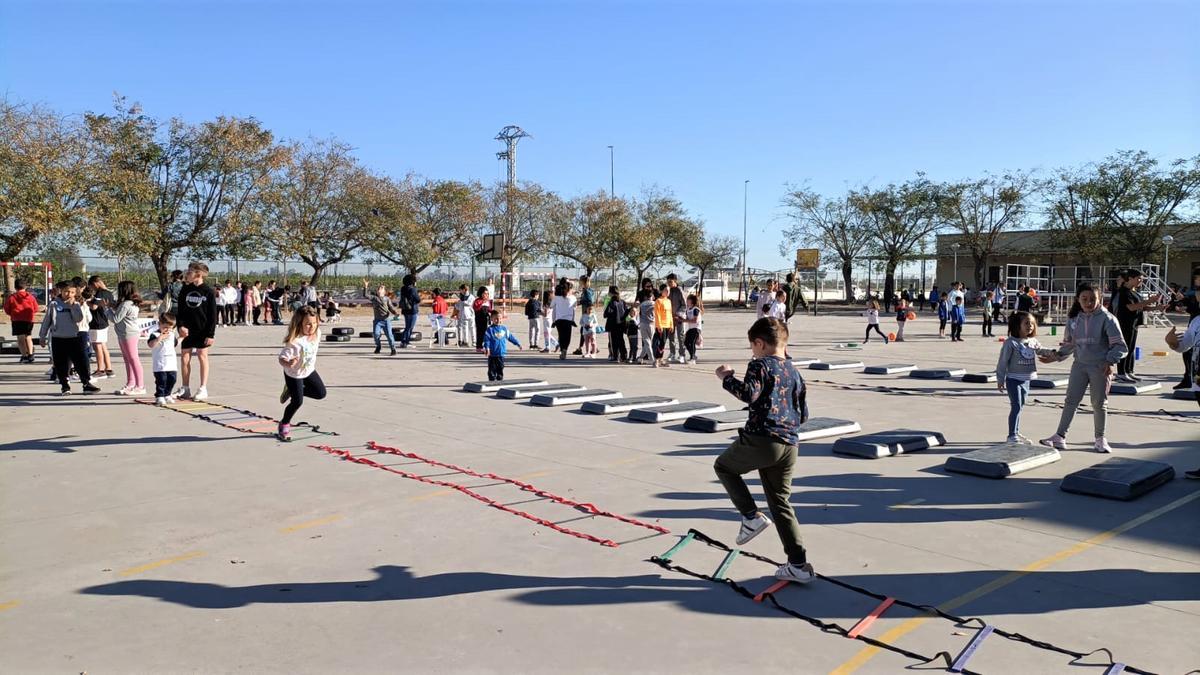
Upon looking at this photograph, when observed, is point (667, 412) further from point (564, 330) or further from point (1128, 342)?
point (1128, 342)

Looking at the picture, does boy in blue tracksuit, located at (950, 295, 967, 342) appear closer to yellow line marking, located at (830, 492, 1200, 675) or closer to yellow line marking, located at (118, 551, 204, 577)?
yellow line marking, located at (830, 492, 1200, 675)

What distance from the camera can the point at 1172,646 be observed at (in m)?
4.08

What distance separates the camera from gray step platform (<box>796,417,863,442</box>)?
9.09 meters

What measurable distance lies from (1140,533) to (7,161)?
3175cm

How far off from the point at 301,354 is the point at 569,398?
411 cm

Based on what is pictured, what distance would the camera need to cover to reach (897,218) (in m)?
57.4

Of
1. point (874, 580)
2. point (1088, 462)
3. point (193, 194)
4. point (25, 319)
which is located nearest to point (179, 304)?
point (25, 319)

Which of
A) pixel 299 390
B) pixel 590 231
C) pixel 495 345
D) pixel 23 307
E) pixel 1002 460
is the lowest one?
pixel 1002 460

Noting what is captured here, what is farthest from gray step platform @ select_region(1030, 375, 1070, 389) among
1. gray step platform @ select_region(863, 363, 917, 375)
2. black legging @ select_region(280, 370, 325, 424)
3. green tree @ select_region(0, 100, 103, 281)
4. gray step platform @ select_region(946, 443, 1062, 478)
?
green tree @ select_region(0, 100, 103, 281)

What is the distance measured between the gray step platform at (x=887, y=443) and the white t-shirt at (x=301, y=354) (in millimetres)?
5226

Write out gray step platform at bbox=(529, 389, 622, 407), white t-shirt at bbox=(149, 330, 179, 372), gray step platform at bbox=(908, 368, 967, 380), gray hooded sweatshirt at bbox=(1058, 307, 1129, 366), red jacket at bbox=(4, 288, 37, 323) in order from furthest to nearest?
red jacket at bbox=(4, 288, 37, 323) < gray step platform at bbox=(908, 368, 967, 380) < gray step platform at bbox=(529, 389, 622, 407) < white t-shirt at bbox=(149, 330, 179, 372) < gray hooded sweatshirt at bbox=(1058, 307, 1129, 366)

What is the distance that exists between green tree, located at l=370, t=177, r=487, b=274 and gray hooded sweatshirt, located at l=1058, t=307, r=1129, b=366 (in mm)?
39493

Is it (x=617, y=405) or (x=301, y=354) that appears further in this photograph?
(x=617, y=405)

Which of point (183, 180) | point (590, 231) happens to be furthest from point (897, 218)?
point (183, 180)
